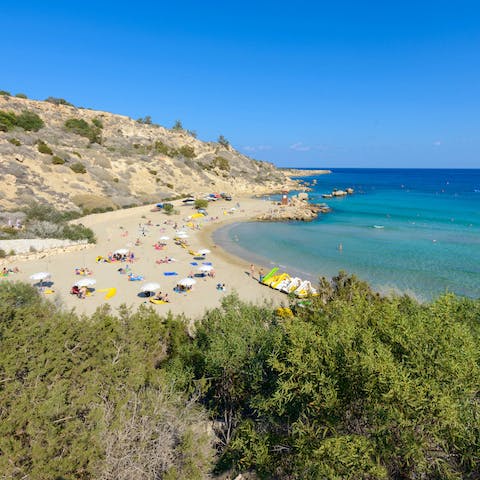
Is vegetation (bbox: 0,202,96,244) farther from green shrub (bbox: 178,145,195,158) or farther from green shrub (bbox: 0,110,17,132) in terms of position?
green shrub (bbox: 178,145,195,158)

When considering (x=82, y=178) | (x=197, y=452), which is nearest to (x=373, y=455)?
(x=197, y=452)

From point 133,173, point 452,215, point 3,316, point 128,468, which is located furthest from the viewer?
point 133,173

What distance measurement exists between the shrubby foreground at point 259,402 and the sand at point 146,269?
620cm

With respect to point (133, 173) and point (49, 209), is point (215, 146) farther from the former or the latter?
point (49, 209)

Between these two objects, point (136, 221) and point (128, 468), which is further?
point (136, 221)

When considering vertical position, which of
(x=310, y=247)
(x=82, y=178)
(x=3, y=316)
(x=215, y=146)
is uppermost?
(x=215, y=146)

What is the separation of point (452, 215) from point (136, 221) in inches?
2041

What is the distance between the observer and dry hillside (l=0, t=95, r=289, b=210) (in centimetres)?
4322

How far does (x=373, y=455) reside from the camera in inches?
231

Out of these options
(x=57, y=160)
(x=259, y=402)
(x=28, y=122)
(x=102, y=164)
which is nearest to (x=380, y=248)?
(x=259, y=402)

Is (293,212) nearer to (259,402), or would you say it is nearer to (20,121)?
(259,402)

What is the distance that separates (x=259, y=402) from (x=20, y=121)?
220 feet

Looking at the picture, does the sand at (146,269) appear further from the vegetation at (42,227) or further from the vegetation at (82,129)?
the vegetation at (82,129)

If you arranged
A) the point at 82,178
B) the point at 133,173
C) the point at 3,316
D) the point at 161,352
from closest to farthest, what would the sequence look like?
the point at 3,316
the point at 161,352
the point at 82,178
the point at 133,173
